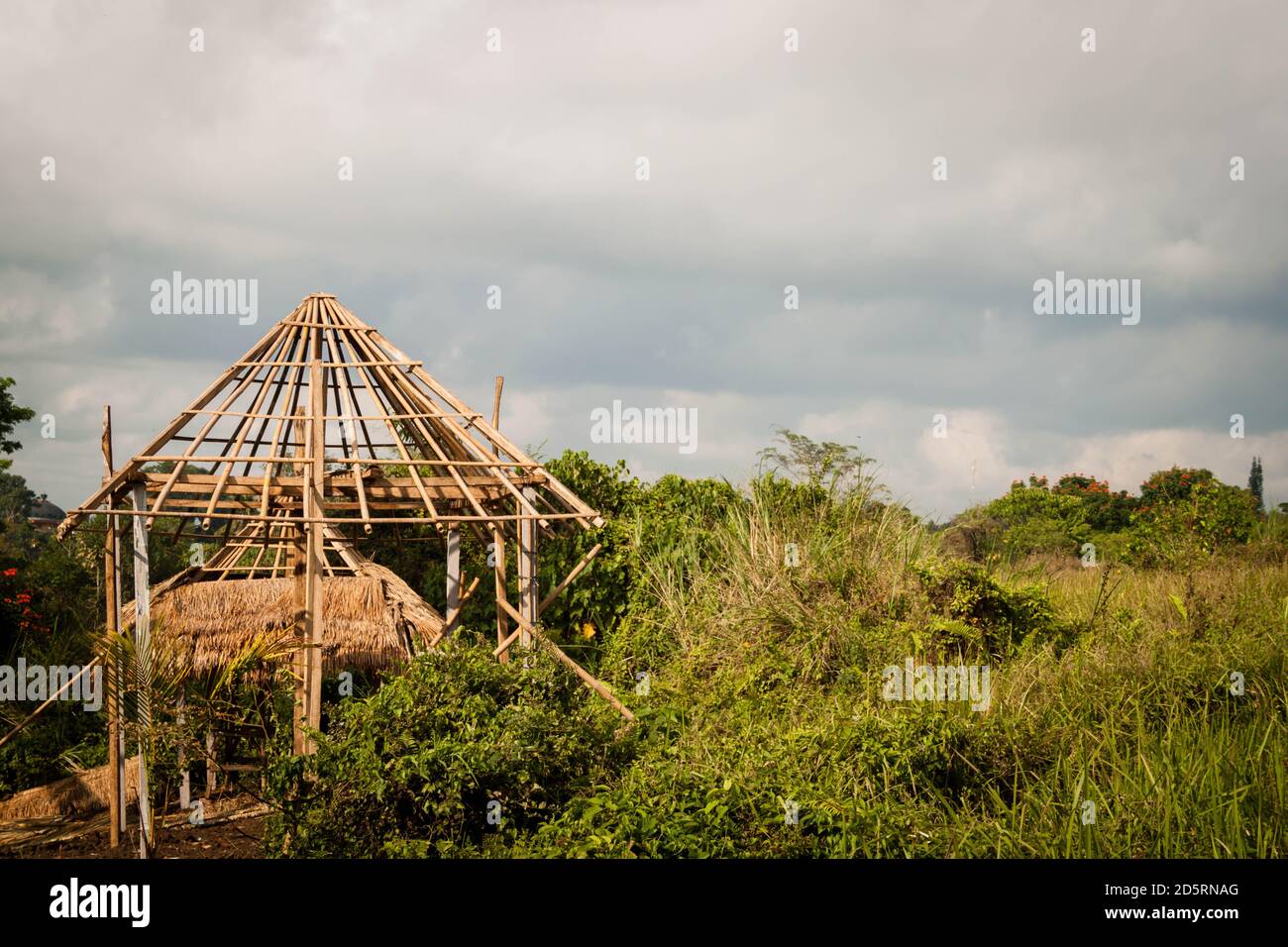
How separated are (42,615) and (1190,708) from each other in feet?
49.6

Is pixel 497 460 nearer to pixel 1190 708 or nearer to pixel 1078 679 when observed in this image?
pixel 1078 679

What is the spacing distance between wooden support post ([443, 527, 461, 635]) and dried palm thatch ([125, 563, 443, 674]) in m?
0.24

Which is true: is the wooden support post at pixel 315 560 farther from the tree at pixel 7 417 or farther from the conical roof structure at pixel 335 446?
the tree at pixel 7 417

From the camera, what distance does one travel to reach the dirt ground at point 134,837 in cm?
899

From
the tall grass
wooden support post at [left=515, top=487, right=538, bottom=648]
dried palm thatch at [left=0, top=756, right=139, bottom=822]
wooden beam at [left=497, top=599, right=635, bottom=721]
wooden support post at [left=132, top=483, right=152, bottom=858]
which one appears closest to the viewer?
the tall grass

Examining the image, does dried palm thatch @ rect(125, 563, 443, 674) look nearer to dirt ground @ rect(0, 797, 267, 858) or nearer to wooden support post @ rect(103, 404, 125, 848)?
wooden support post @ rect(103, 404, 125, 848)

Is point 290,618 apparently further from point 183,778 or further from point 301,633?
point 183,778

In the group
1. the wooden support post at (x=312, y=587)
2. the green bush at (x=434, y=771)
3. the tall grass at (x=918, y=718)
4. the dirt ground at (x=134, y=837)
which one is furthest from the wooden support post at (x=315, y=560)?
the tall grass at (x=918, y=718)

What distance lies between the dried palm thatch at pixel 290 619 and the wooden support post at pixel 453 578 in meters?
0.24

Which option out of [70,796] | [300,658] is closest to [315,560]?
[300,658]

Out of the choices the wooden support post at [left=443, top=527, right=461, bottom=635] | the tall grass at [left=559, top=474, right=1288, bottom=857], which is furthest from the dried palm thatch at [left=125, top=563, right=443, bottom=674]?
the tall grass at [left=559, top=474, right=1288, bottom=857]

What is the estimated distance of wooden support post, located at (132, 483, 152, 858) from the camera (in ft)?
25.9

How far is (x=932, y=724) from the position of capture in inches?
296

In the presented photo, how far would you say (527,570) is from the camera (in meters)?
10.3
